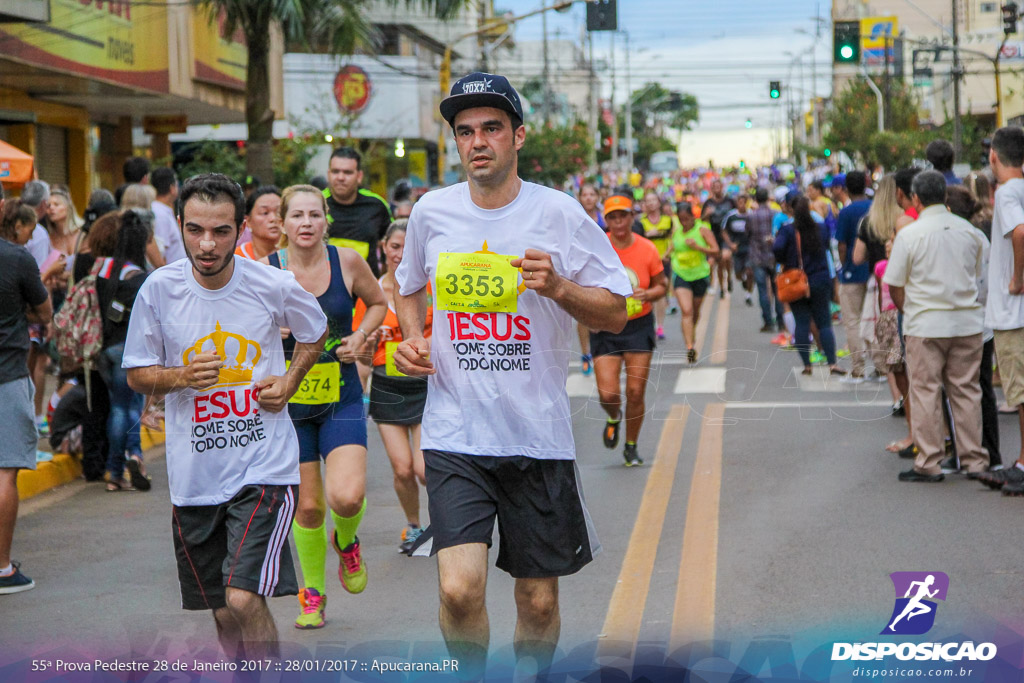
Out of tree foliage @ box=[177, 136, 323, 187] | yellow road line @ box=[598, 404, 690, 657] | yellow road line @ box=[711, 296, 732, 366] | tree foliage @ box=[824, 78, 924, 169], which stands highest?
tree foliage @ box=[824, 78, 924, 169]

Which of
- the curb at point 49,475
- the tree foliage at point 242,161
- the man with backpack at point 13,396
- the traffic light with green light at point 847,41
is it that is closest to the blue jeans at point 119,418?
the curb at point 49,475

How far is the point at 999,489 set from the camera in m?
8.63

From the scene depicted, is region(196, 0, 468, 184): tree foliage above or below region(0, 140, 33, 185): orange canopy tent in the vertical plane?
above

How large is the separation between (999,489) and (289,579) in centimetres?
560

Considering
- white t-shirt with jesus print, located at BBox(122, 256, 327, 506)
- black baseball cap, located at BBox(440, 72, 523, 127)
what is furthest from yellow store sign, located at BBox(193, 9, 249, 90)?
black baseball cap, located at BBox(440, 72, 523, 127)

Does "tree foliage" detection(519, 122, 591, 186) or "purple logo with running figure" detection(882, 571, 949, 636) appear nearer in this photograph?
"purple logo with running figure" detection(882, 571, 949, 636)

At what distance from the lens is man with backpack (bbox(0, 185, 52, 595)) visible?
6.78 meters

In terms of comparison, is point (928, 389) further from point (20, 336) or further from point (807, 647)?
point (20, 336)

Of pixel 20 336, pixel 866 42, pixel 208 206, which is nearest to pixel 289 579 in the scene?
pixel 208 206

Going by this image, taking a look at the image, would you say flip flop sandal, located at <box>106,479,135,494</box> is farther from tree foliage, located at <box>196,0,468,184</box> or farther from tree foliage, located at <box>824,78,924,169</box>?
tree foliage, located at <box>824,78,924,169</box>

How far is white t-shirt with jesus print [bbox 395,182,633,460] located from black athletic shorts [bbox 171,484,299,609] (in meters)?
0.67

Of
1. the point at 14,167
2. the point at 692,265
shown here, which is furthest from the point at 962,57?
the point at 14,167

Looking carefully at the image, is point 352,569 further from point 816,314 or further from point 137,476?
point 816,314

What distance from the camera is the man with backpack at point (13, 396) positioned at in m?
6.78
